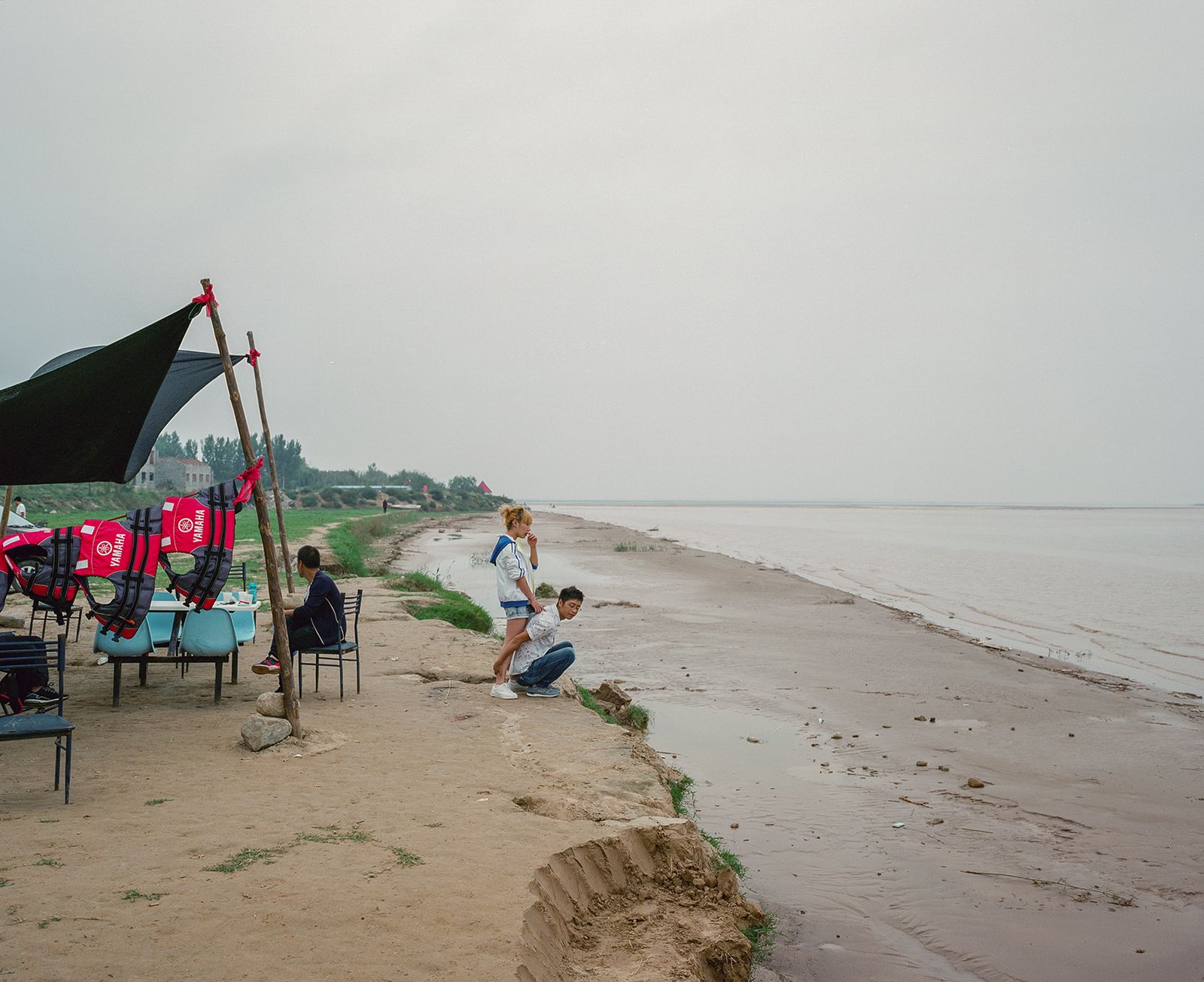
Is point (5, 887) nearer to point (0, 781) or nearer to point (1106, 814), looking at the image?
point (0, 781)

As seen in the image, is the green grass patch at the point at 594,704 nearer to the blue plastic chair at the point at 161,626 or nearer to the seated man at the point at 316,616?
the seated man at the point at 316,616

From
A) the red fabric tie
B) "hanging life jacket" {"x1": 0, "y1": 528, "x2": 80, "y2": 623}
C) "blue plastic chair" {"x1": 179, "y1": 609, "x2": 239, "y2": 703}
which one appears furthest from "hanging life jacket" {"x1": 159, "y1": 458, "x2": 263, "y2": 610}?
"blue plastic chair" {"x1": 179, "y1": 609, "x2": 239, "y2": 703}

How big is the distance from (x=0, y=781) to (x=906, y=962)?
210 inches

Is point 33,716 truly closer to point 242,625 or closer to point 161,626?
point 161,626

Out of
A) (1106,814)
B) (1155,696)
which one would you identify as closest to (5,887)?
(1106,814)

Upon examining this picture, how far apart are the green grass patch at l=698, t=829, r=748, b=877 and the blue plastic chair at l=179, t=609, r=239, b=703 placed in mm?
4298

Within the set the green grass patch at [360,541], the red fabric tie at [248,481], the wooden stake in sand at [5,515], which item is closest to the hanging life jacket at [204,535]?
the red fabric tie at [248,481]

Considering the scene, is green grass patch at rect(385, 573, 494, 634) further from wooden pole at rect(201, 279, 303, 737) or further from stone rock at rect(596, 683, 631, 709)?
wooden pole at rect(201, 279, 303, 737)

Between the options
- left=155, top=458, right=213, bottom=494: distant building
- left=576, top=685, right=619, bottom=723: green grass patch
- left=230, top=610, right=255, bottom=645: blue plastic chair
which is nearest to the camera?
left=230, top=610, right=255, bottom=645: blue plastic chair

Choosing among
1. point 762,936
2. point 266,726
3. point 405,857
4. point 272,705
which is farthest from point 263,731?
point 762,936

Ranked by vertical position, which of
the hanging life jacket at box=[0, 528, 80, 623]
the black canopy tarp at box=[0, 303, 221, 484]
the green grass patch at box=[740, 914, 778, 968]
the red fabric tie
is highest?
the black canopy tarp at box=[0, 303, 221, 484]

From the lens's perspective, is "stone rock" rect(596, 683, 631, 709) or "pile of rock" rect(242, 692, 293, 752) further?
"stone rock" rect(596, 683, 631, 709)

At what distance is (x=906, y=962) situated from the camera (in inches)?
177

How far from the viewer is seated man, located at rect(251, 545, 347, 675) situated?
7.46m
